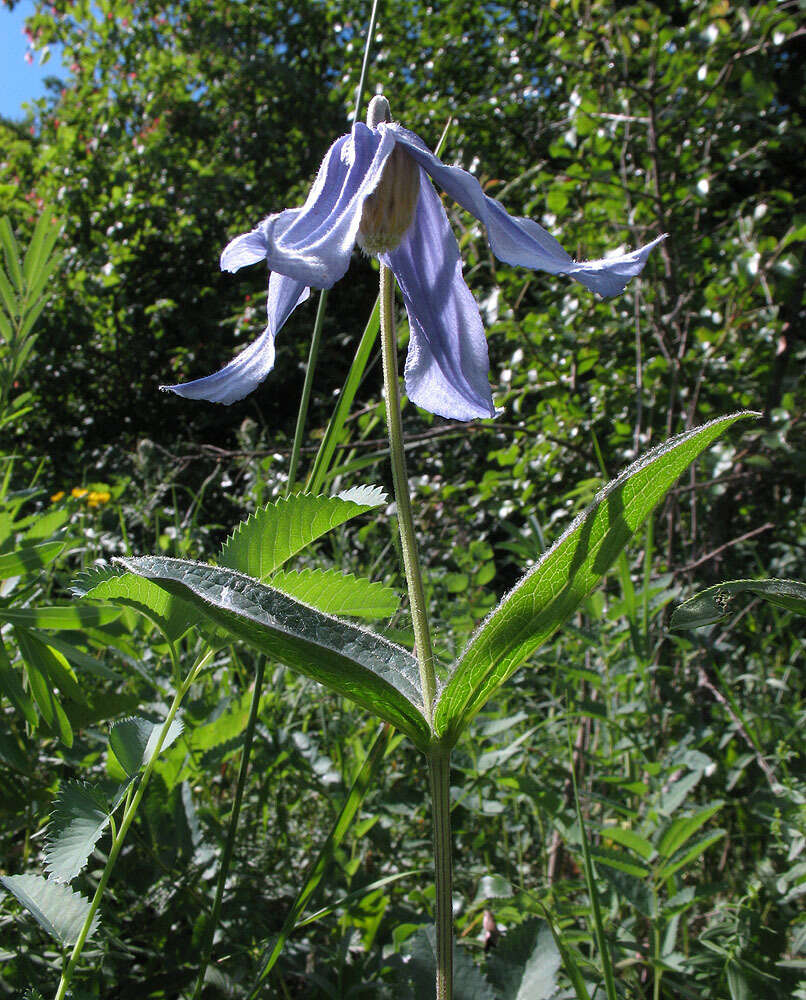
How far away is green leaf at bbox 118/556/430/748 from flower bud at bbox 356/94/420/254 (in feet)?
1.15

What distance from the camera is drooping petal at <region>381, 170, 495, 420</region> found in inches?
27.0

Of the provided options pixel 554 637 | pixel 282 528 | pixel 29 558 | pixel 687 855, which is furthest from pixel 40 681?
pixel 554 637

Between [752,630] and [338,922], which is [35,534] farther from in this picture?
[752,630]

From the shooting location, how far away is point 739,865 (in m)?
1.43

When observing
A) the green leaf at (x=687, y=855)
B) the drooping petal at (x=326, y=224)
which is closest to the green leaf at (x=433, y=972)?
the green leaf at (x=687, y=855)

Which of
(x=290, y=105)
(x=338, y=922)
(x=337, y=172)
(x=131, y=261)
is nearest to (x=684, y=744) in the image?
(x=338, y=922)

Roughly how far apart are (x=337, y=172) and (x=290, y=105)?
7.16 metres

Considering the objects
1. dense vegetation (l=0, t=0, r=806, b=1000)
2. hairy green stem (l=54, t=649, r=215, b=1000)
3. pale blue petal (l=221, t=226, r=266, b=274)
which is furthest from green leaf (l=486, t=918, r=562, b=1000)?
pale blue petal (l=221, t=226, r=266, b=274)

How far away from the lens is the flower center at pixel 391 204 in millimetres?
714

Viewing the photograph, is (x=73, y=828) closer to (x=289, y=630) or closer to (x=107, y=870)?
(x=107, y=870)

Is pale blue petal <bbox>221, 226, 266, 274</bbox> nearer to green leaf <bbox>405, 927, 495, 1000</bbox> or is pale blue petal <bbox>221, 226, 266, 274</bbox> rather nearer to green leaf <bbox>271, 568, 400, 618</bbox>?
green leaf <bbox>271, 568, 400, 618</bbox>

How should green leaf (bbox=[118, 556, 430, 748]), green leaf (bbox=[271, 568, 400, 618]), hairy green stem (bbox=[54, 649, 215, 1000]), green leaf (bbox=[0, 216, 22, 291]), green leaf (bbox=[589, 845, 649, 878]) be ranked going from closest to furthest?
green leaf (bbox=[118, 556, 430, 748]) < hairy green stem (bbox=[54, 649, 215, 1000]) < green leaf (bbox=[271, 568, 400, 618]) < green leaf (bbox=[589, 845, 649, 878]) < green leaf (bbox=[0, 216, 22, 291])

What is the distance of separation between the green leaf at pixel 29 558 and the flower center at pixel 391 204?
0.51 metres

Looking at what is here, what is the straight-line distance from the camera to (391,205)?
2.36ft
